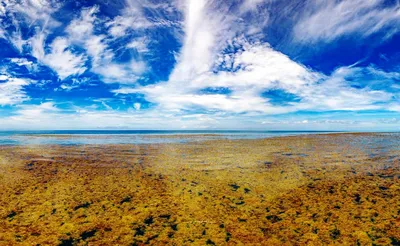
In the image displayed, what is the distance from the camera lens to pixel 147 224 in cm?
636

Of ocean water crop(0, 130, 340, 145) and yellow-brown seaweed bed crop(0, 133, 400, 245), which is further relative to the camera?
ocean water crop(0, 130, 340, 145)

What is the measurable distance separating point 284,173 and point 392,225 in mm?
6280

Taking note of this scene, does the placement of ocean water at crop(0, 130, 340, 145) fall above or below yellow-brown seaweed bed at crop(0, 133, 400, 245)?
above

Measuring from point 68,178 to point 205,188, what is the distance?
674 centimetres

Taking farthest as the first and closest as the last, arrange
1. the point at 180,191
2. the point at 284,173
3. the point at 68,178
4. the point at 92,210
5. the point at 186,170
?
the point at 186,170, the point at 284,173, the point at 68,178, the point at 180,191, the point at 92,210

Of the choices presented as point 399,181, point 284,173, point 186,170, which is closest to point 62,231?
point 186,170

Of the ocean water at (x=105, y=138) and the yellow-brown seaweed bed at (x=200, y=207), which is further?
the ocean water at (x=105, y=138)

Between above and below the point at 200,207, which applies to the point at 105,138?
above

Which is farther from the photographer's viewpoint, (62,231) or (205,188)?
(205,188)

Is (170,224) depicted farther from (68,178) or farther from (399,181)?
(399,181)

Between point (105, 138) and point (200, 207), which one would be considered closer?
point (200, 207)

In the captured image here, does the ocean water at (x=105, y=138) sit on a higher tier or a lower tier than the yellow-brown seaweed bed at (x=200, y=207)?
higher

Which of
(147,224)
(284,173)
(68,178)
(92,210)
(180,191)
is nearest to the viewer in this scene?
(147,224)

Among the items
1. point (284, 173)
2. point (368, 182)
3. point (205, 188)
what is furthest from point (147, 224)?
point (368, 182)
